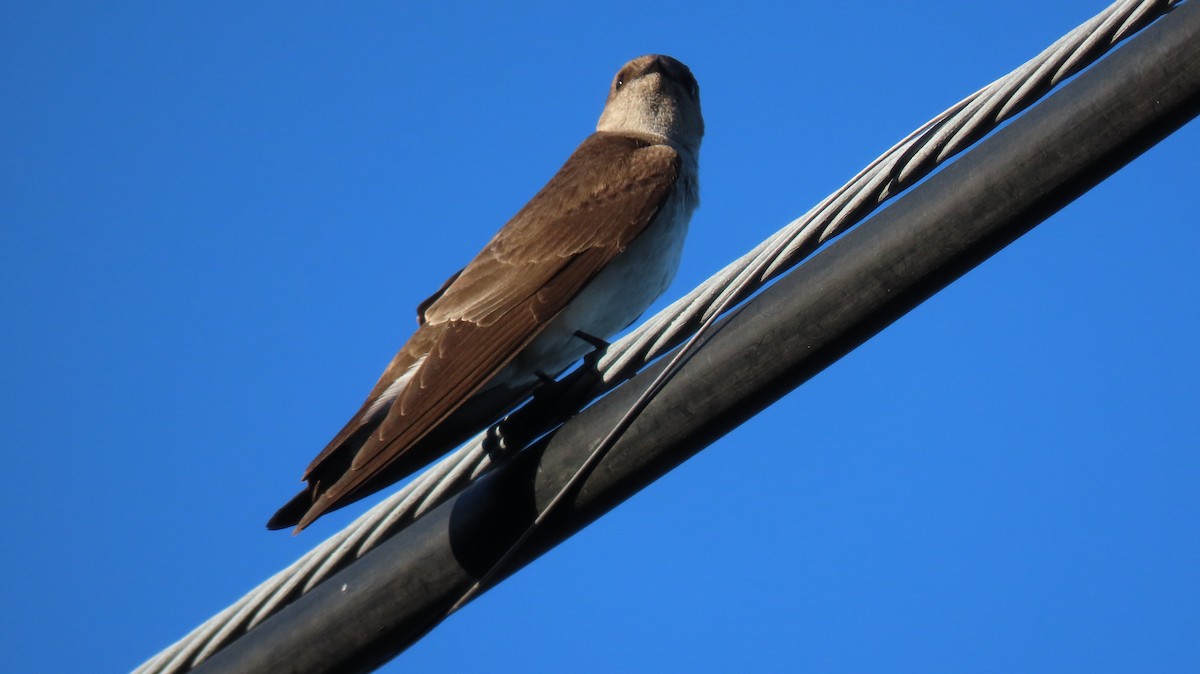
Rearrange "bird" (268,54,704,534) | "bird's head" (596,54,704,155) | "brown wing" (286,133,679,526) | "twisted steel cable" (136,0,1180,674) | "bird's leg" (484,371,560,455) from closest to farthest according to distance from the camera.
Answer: "twisted steel cable" (136,0,1180,674)
"bird's leg" (484,371,560,455)
"brown wing" (286,133,679,526)
"bird" (268,54,704,534)
"bird's head" (596,54,704,155)

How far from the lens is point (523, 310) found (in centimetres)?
502

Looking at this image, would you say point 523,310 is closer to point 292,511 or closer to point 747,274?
point 292,511

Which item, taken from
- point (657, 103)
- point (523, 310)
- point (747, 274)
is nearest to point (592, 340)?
point (523, 310)

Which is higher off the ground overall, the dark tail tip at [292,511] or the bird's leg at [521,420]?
the dark tail tip at [292,511]

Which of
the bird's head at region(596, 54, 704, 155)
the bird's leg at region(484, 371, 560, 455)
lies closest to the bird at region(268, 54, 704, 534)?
the bird's leg at region(484, 371, 560, 455)

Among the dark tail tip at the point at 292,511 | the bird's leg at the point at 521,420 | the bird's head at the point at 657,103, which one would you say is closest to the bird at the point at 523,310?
the dark tail tip at the point at 292,511

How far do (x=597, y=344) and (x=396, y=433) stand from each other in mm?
1249

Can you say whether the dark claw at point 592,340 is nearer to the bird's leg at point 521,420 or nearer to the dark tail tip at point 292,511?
the bird's leg at point 521,420

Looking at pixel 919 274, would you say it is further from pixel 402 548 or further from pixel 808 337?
pixel 402 548

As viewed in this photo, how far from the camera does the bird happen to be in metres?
4.41

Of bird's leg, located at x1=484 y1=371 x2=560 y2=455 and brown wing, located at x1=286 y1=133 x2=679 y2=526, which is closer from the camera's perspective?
bird's leg, located at x1=484 y1=371 x2=560 y2=455

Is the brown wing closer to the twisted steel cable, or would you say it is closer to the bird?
the bird

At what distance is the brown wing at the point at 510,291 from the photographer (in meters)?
4.30

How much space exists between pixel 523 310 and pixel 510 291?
0.17m
